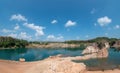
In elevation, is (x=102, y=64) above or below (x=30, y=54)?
A: below

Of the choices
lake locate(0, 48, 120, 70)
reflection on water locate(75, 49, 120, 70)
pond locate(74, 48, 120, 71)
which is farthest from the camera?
lake locate(0, 48, 120, 70)

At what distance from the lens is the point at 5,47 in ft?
623

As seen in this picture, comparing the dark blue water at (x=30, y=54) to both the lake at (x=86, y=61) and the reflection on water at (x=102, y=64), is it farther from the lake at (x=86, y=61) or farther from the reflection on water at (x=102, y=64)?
the reflection on water at (x=102, y=64)

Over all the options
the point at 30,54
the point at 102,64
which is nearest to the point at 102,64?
the point at 102,64

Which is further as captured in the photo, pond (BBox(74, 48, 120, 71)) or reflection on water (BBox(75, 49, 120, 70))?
reflection on water (BBox(75, 49, 120, 70))

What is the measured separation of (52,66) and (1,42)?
6813 inches

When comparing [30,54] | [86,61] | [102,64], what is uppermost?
[30,54]

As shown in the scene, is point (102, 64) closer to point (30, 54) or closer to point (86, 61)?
point (86, 61)

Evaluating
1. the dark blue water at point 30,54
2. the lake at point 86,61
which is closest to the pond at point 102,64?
the lake at point 86,61

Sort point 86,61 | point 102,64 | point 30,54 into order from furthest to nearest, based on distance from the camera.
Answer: point 30,54
point 86,61
point 102,64

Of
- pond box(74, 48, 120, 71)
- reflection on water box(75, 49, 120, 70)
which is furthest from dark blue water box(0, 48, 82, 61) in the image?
reflection on water box(75, 49, 120, 70)

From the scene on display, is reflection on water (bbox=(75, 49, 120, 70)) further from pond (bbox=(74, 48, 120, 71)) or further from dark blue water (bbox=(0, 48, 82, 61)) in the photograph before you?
dark blue water (bbox=(0, 48, 82, 61))

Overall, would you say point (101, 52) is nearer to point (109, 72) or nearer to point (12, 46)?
point (109, 72)

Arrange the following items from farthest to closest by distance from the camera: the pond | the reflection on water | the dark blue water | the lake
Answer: the dark blue water
the lake
the reflection on water
the pond
